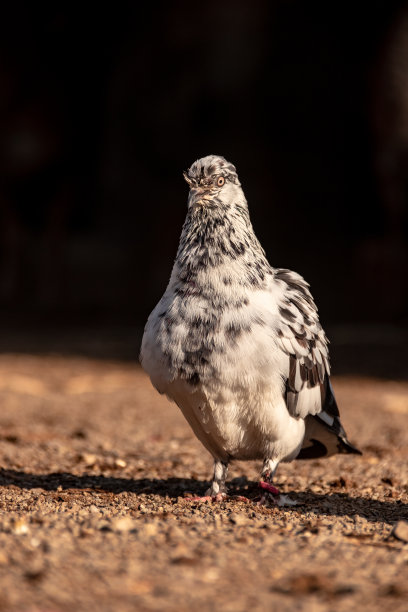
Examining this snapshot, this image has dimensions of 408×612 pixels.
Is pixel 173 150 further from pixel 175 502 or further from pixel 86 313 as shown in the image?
pixel 175 502

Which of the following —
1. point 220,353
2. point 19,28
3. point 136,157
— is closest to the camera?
point 220,353

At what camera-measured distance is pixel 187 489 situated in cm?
457

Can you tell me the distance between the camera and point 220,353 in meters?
3.79

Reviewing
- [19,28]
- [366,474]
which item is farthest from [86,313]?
[366,474]

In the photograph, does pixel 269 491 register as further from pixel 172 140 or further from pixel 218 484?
pixel 172 140

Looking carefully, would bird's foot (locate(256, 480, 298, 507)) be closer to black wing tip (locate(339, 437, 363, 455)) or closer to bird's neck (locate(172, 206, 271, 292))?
black wing tip (locate(339, 437, 363, 455))

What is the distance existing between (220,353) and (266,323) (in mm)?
255

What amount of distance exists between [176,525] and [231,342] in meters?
0.82

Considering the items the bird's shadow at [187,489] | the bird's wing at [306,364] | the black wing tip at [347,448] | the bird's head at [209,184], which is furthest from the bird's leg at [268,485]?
the bird's head at [209,184]

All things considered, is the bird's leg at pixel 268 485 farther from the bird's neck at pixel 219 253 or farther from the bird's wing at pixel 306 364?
the bird's neck at pixel 219 253

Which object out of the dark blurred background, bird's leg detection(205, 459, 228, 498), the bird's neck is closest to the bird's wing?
the bird's neck

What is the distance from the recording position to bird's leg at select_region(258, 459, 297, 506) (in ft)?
13.4

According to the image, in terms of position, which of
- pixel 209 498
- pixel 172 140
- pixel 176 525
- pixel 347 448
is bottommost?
pixel 209 498

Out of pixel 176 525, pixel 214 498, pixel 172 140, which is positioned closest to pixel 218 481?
pixel 214 498
